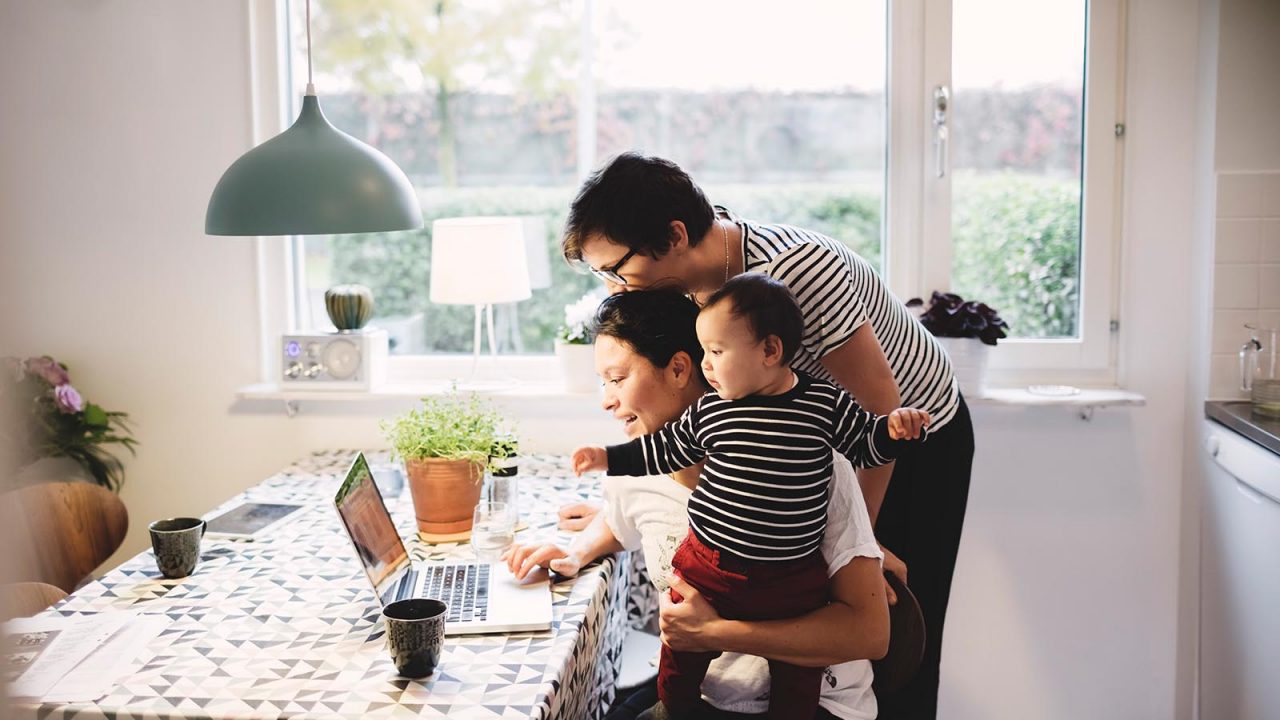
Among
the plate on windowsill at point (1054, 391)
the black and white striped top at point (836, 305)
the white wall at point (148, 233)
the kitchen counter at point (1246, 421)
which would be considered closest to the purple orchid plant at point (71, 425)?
the white wall at point (148, 233)

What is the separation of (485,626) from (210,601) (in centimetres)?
49

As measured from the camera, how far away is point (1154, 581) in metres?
2.76

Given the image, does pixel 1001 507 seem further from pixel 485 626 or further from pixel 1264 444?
pixel 485 626

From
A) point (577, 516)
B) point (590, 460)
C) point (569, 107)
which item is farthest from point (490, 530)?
point (569, 107)

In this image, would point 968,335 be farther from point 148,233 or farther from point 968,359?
point 148,233

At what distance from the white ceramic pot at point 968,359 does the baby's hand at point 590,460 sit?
1.33 metres

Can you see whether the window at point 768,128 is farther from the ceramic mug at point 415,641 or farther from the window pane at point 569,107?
the ceramic mug at point 415,641

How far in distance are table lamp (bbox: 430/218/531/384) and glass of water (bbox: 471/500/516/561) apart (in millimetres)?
814

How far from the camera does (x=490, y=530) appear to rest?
1900 mm

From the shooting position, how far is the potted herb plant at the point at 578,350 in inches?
108

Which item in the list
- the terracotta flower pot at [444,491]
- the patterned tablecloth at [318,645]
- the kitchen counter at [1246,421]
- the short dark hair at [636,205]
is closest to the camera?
the patterned tablecloth at [318,645]

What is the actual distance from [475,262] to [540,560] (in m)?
1.03

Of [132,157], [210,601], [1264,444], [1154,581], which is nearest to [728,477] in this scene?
[210,601]

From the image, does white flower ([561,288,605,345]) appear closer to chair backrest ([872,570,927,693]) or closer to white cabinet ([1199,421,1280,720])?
chair backrest ([872,570,927,693])
